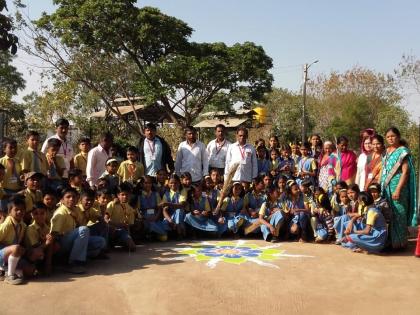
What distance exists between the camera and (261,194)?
722 cm

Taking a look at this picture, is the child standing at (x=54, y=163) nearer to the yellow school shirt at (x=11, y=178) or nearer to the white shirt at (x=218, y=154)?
the yellow school shirt at (x=11, y=178)

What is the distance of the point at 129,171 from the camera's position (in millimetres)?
6812

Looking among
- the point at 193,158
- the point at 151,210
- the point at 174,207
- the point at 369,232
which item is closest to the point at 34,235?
the point at 151,210

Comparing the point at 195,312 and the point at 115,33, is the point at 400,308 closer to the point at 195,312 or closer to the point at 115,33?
the point at 195,312

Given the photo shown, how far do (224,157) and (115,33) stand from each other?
39.0ft

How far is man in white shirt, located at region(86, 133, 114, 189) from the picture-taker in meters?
6.60

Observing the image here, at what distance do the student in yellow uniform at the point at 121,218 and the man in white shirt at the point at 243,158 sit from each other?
6.29 ft

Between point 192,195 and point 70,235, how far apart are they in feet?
7.81

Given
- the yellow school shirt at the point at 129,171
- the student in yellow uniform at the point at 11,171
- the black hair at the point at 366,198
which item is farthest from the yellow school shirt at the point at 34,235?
the black hair at the point at 366,198

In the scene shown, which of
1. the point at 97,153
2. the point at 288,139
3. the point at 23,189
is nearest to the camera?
the point at 23,189

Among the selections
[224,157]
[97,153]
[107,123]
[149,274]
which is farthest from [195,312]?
[107,123]

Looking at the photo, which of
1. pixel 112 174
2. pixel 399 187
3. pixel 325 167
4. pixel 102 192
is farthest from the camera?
pixel 325 167

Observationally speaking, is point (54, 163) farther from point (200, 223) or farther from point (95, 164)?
point (200, 223)

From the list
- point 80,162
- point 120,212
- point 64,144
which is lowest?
point 120,212
